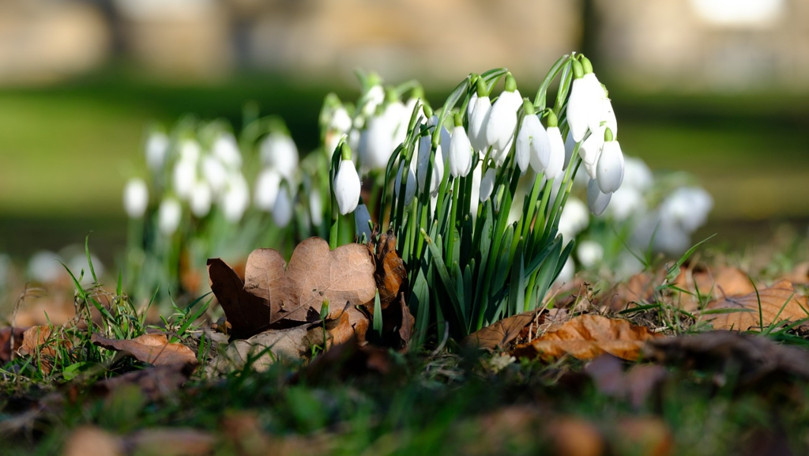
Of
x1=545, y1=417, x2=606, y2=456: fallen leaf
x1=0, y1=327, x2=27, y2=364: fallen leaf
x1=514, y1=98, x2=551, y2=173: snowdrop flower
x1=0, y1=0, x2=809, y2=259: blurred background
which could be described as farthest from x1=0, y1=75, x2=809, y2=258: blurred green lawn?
x1=545, y1=417, x2=606, y2=456: fallen leaf

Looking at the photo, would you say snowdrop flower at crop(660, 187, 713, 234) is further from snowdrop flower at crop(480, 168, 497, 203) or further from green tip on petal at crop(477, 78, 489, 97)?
green tip on petal at crop(477, 78, 489, 97)

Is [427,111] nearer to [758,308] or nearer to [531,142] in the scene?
[531,142]

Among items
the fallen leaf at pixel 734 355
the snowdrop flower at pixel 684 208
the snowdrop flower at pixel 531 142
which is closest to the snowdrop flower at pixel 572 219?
the snowdrop flower at pixel 684 208

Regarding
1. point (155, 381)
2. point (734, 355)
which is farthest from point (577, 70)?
point (155, 381)

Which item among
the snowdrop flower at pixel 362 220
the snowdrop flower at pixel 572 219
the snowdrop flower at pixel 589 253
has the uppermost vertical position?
the snowdrop flower at pixel 362 220

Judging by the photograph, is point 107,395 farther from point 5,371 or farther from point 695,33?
point 695,33

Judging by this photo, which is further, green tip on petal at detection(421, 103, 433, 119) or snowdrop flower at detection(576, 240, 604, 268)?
snowdrop flower at detection(576, 240, 604, 268)

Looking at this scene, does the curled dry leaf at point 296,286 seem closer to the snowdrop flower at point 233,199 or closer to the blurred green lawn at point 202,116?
the snowdrop flower at point 233,199

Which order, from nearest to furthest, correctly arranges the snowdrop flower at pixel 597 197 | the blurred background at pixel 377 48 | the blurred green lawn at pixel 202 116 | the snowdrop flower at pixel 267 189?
1. the snowdrop flower at pixel 597 197
2. the snowdrop flower at pixel 267 189
3. the blurred green lawn at pixel 202 116
4. the blurred background at pixel 377 48
